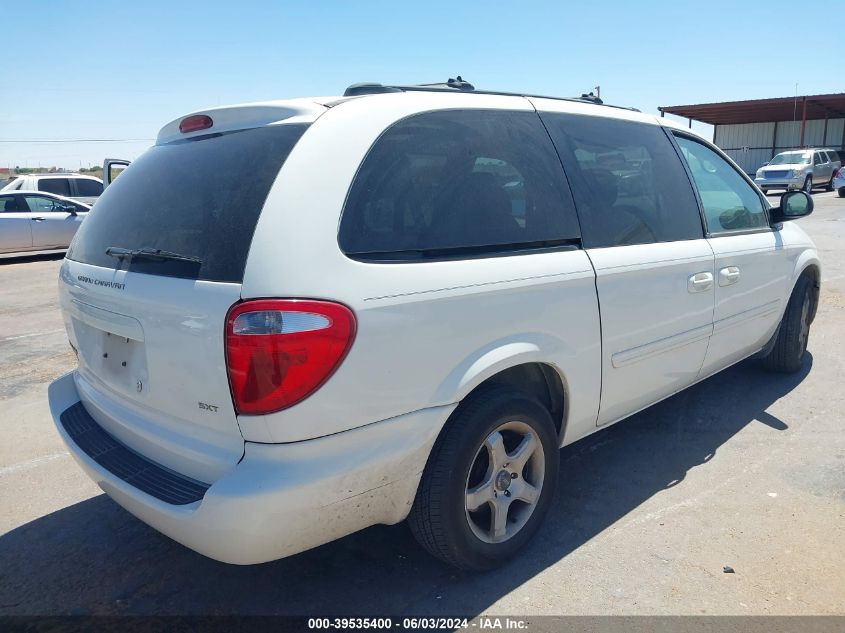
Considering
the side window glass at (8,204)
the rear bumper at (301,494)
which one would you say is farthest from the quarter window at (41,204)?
the rear bumper at (301,494)

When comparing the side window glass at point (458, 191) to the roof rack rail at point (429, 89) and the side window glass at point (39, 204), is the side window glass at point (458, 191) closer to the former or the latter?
the roof rack rail at point (429, 89)

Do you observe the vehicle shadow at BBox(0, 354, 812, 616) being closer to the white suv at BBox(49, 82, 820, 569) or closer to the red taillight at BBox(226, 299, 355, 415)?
the white suv at BBox(49, 82, 820, 569)

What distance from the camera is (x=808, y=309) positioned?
197 inches

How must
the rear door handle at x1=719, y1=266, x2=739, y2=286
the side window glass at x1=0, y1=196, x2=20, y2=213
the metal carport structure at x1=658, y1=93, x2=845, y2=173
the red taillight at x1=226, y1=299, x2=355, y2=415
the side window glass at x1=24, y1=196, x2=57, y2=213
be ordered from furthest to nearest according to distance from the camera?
the metal carport structure at x1=658, y1=93, x2=845, y2=173 → the side window glass at x1=24, y1=196, x2=57, y2=213 → the side window glass at x1=0, y1=196, x2=20, y2=213 → the rear door handle at x1=719, y1=266, x2=739, y2=286 → the red taillight at x1=226, y1=299, x2=355, y2=415

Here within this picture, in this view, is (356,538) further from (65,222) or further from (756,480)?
(65,222)

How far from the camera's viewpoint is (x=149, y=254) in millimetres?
2404

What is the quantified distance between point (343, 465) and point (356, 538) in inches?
40.4

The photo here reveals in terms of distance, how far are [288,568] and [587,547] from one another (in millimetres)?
1305

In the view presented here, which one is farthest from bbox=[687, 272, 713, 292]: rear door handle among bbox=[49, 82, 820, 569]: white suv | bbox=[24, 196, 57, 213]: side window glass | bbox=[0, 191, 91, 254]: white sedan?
bbox=[24, 196, 57, 213]: side window glass

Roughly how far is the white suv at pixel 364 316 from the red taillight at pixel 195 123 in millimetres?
17

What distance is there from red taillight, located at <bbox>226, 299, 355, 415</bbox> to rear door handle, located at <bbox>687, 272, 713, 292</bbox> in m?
2.18

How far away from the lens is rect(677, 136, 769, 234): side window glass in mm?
3914

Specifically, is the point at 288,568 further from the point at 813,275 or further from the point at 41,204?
the point at 41,204

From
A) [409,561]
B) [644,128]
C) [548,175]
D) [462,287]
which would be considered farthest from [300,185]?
[644,128]
